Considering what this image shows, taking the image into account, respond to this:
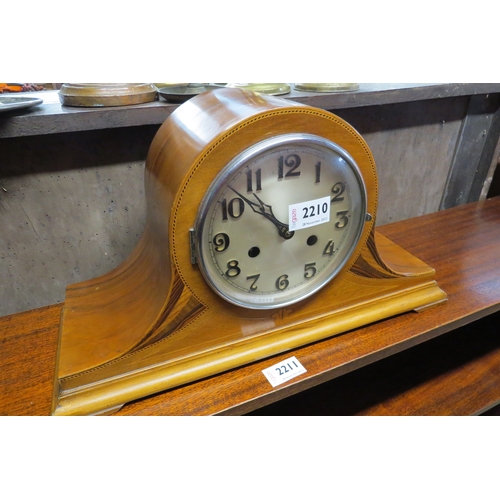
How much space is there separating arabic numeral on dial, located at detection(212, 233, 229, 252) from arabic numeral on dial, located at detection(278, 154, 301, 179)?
5.7 inches

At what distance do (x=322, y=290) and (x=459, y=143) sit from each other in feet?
3.88

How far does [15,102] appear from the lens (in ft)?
2.56

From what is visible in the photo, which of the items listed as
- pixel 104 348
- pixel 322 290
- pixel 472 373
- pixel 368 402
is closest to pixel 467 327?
pixel 472 373

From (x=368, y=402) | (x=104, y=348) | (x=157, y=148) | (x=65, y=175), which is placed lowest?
(x=368, y=402)

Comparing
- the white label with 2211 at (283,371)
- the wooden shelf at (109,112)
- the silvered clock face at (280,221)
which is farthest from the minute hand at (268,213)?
the wooden shelf at (109,112)

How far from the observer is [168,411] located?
0.69 metres

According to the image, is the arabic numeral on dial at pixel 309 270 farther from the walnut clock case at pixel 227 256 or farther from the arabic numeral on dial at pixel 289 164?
the arabic numeral on dial at pixel 289 164

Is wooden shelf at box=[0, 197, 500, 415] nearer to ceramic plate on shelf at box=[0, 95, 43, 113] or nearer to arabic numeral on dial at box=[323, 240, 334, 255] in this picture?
arabic numeral on dial at box=[323, 240, 334, 255]

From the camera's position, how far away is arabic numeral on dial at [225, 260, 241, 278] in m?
0.68

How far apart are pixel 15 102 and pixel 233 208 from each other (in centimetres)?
55

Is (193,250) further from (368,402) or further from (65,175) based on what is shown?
(368,402)

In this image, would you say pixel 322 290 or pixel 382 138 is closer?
pixel 322 290

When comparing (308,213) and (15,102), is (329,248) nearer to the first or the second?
(308,213)

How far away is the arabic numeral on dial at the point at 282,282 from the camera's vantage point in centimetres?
75
